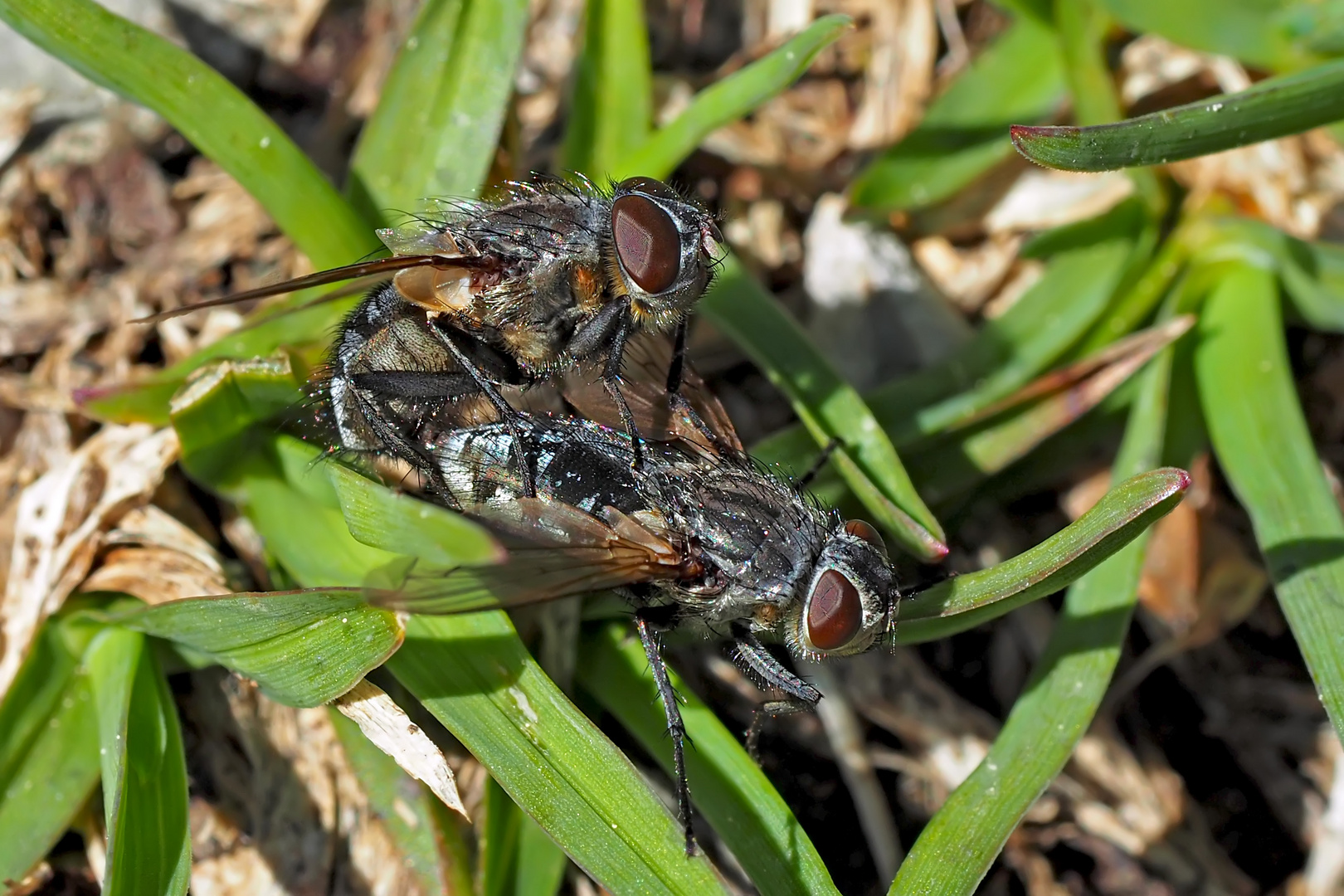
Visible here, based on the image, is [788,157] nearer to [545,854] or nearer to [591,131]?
[591,131]

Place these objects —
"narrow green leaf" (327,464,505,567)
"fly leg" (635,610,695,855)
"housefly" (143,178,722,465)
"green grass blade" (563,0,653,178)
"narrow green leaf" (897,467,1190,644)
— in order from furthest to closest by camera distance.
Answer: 1. "green grass blade" (563,0,653,178)
2. "housefly" (143,178,722,465)
3. "fly leg" (635,610,695,855)
4. "narrow green leaf" (897,467,1190,644)
5. "narrow green leaf" (327,464,505,567)

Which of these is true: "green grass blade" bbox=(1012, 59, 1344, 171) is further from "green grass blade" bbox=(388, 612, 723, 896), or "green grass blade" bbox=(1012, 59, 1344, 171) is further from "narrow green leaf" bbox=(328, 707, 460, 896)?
"narrow green leaf" bbox=(328, 707, 460, 896)

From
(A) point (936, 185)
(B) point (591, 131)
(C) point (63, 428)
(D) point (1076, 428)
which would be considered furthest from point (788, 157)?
(C) point (63, 428)

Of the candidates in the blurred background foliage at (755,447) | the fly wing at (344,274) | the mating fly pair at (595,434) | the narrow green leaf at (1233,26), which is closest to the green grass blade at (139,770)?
the blurred background foliage at (755,447)

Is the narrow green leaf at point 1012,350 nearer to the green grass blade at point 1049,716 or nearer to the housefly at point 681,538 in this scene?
the green grass blade at point 1049,716

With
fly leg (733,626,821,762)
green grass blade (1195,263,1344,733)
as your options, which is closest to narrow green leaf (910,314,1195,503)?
green grass blade (1195,263,1344,733)
